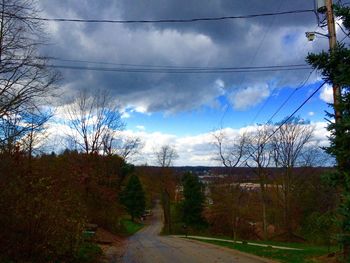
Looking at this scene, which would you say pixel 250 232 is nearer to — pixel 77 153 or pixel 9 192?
pixel 77 153

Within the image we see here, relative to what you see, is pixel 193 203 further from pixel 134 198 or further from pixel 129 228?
pixel 134 198

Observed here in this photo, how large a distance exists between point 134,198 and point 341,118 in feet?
313

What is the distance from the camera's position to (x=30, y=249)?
1385cm

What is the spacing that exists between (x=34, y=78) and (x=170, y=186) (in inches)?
2893

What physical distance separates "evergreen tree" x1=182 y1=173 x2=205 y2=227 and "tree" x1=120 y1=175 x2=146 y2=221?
28.9m

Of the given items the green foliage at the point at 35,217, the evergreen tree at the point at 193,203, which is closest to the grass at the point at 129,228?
the evergreen tree at the point at 193,203

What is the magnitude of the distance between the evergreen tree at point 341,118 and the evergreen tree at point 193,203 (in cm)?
6385

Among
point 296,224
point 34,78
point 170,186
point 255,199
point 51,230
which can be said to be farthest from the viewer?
point 170,186

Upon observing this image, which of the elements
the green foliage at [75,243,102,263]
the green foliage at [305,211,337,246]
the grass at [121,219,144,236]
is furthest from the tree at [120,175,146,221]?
the green foliage at [75,243,102,263]

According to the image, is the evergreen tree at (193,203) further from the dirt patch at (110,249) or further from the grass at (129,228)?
the dirt patch at (110,249)

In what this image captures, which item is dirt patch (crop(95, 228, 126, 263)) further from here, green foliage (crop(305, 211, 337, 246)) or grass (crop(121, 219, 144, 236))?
grass (crop(121, 219, 144, 236))

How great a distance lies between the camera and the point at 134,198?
106 meters

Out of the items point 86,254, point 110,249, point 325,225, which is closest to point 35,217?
point 86,254

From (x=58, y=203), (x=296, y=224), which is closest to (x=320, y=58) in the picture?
(x=58, y=203)
